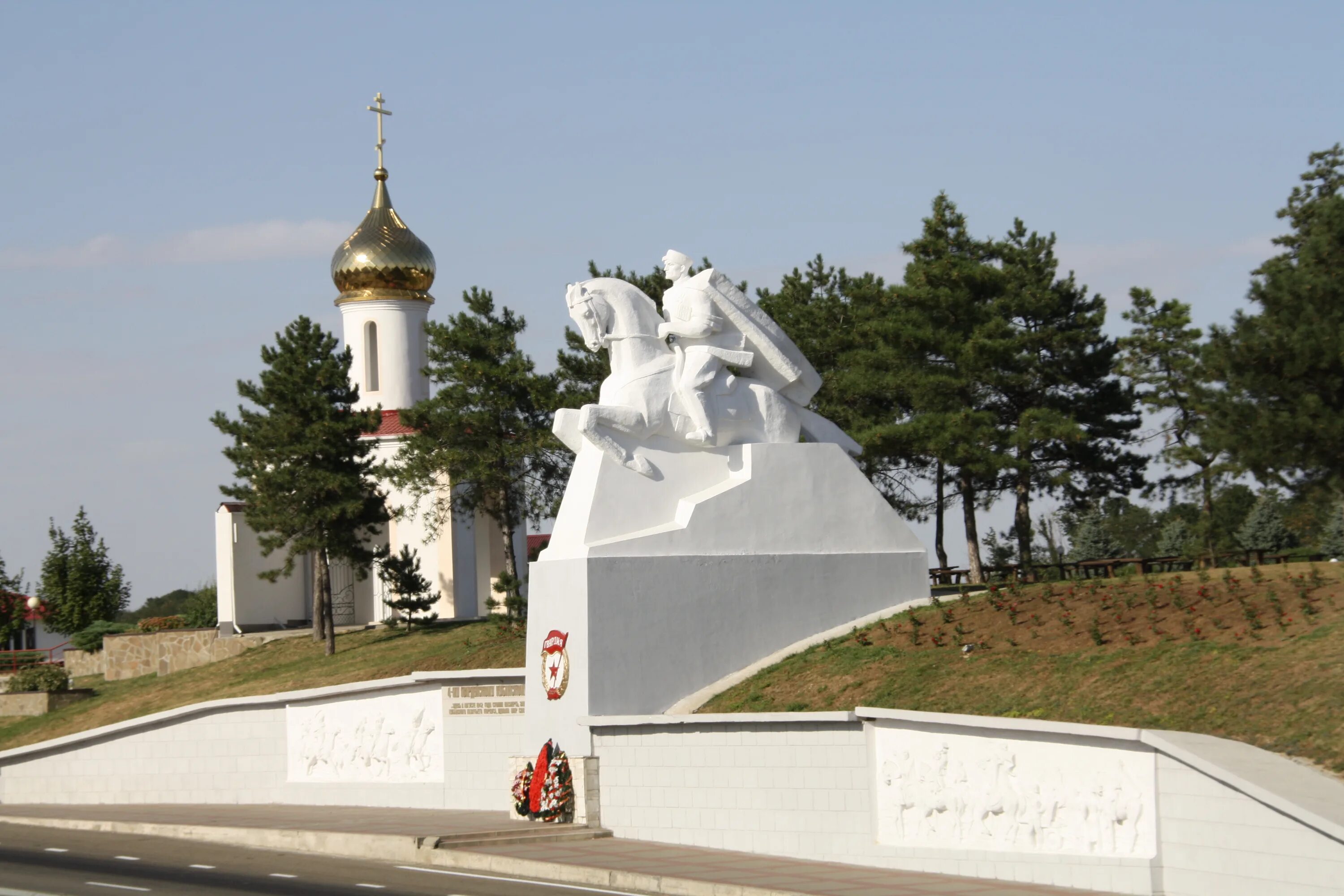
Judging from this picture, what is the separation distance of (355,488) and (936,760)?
20.6 m

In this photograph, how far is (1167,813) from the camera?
11.0 metres

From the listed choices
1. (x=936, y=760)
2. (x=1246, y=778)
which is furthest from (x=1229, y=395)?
(x=1246, y=778)

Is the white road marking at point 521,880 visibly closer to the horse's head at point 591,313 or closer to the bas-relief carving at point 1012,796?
the bas-relief carving at point 1012,796

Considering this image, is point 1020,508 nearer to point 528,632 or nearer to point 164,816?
point 528,632

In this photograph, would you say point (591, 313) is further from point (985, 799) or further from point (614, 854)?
point (985, 799)

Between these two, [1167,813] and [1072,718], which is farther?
[1072,718]

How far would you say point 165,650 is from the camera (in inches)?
1406

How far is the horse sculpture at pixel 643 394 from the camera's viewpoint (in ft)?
56.7

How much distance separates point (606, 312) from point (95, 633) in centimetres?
2778

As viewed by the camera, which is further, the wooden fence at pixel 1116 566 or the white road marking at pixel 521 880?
the wooden fence at pixel 1116 566

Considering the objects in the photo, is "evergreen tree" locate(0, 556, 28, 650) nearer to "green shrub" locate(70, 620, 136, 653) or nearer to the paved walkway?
"green shrub" locate(70, 620, 136, 653)

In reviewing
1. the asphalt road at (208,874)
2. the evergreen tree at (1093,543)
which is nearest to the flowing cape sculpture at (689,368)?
the asphalt road at (208,874)

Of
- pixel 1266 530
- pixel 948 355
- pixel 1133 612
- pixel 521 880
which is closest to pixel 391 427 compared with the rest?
pixel 948 355

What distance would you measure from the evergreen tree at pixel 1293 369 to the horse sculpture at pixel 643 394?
508cm
